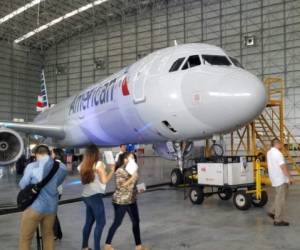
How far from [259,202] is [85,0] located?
31346 millimetres

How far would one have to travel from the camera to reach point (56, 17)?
1484 inches

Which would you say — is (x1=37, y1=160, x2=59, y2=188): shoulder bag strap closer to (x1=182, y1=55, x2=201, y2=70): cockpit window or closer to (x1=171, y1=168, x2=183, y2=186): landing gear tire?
(x1=182, y1=55, x2=201, y2=70): cockpit window

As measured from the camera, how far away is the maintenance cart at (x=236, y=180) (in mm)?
7943

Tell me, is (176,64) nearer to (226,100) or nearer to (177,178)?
(226,100)

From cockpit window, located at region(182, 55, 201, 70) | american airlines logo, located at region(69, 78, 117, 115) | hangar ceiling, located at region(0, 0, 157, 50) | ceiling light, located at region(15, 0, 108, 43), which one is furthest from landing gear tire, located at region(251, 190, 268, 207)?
ceiling light, located at region(15, 0, 108, 43)

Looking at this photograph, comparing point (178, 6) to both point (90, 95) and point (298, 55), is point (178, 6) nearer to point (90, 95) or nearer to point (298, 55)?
point (298, 55)

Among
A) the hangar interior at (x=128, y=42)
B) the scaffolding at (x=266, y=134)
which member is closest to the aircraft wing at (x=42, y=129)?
the hangar interior at (x=128, y=42)

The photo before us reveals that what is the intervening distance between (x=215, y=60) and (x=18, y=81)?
35889 mm

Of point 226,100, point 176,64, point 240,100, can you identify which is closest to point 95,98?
point 176,64

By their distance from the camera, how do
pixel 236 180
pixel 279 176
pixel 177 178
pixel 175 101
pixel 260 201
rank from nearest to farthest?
pixel 279 176 → pixel 260 201 → pixel 236 180 → pixel 175 101 → pixel 177 178

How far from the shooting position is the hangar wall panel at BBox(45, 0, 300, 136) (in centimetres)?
2866

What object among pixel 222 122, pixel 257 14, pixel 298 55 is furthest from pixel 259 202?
pixel 257 14

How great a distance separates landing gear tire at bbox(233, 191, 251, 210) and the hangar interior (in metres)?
0.53

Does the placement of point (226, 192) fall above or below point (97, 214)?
below
